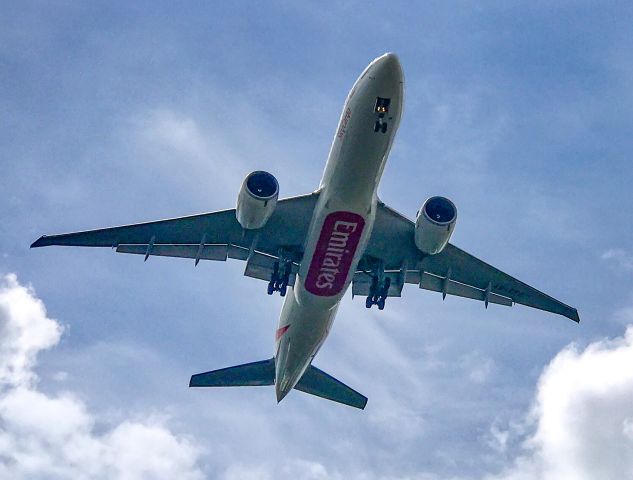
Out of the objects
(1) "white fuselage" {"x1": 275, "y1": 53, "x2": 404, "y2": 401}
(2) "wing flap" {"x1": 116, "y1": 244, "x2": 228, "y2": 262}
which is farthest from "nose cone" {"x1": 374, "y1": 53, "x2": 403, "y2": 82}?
(2) "wing flap" {"x1": 116, "y1": 244, "x2": 228, "y2": 262}

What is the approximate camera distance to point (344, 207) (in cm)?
2470

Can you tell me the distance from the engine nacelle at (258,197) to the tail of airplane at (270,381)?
29.2 ft

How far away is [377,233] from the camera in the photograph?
93.9ft

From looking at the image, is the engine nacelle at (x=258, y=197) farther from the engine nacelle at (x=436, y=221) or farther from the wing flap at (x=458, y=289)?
the wing flap at (x=458, y=289)

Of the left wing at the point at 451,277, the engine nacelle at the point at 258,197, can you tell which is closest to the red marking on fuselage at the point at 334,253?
the engine nacelle at the point at 258,197

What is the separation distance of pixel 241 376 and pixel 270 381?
1.23 m

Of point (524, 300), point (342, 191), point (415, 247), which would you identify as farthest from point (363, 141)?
point (524, 300)

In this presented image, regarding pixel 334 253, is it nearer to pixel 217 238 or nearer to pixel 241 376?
pixel 217 238

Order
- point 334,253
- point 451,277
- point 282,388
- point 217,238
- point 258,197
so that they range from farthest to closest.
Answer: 1. point 451,277
2. point 282,388
3. point 217,238
4. point 334,253
5. point 258,197

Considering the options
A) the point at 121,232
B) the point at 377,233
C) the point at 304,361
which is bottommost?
the point at 304,361

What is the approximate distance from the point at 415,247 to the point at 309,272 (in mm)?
4863

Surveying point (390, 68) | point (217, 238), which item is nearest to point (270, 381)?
point (217, 238)

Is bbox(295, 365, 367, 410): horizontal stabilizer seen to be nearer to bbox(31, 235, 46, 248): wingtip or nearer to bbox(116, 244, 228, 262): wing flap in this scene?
bbox(116, 244, 228, 262): wing flap

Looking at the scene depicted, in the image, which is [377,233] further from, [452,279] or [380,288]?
[452,279]
